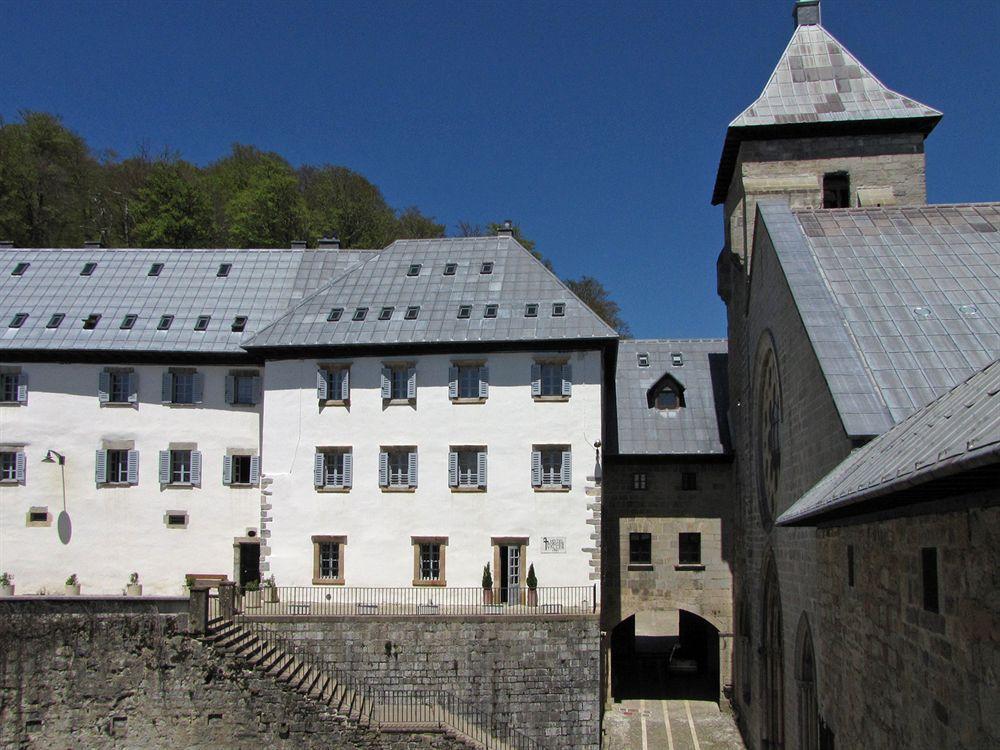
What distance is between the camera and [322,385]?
29609 millimetres

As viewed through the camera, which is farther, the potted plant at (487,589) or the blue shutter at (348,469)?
the blue shutter at (348,469)

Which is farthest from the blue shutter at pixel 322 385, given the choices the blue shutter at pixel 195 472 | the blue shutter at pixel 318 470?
the blue shutter at pixel 195 472

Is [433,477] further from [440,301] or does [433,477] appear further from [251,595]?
[251,595]

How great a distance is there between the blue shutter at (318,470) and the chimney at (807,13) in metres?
21.5

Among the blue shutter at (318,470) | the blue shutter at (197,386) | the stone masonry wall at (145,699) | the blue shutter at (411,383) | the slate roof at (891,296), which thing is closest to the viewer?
the slate roof at (891,296)

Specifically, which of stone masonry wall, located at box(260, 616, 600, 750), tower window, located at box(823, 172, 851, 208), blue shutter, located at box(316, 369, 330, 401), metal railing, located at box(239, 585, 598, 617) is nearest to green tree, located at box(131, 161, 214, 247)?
blue shutter, located at box(316, 369, 330, 401)

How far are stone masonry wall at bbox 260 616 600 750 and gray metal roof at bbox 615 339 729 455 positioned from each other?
8.38 meters

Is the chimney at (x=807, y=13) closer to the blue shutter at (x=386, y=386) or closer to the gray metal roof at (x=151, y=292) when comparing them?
the gray metal roof at (x=151, y=292)

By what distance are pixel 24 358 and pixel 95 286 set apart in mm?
4180

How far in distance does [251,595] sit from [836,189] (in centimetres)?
2051

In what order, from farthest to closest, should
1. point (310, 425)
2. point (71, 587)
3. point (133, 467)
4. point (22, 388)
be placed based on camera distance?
point (22, 388)
point (133, 467)
point (71, 587)
point (310, 425)

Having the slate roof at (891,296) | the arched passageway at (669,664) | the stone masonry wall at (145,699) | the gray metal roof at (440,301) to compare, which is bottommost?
the arched passageway at (669,664)

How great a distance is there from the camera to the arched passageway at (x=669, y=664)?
33312 millimetres

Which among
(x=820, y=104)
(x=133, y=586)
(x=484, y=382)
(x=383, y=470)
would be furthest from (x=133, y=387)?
(x=820, y=104)
